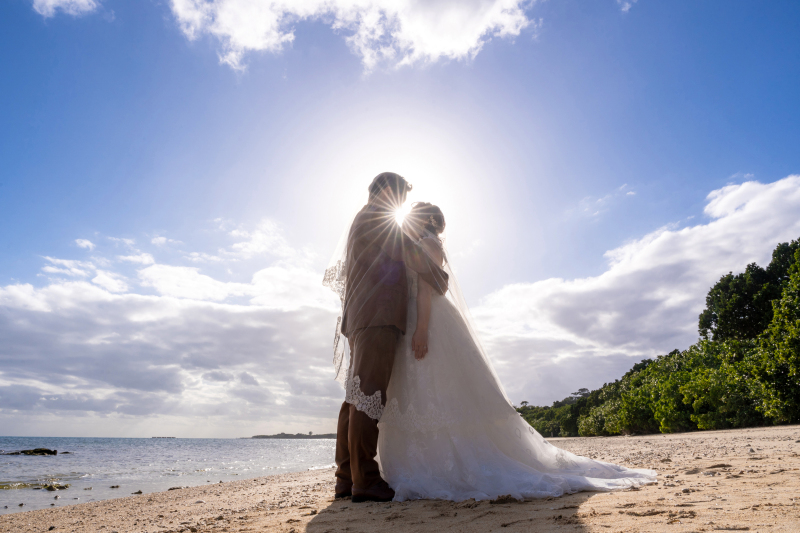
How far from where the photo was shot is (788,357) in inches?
444

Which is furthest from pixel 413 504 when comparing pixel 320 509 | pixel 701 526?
pixel 701 526

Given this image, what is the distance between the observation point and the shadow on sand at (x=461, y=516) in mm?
2014

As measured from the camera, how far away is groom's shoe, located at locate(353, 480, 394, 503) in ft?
9.91

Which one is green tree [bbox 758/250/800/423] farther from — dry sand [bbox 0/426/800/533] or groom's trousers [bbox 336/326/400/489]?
groom's trousers [bbox 336/326/400/489]

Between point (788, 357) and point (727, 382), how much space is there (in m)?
3.40

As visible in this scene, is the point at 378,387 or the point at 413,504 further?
the point at 378,387

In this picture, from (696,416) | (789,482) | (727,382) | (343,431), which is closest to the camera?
(789,482)

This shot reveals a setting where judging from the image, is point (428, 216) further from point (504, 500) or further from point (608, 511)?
point (608, 511)

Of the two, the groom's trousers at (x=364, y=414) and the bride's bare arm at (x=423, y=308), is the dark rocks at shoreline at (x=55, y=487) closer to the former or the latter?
the groom's trousers at (x=364, y=414)

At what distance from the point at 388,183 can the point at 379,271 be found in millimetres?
908

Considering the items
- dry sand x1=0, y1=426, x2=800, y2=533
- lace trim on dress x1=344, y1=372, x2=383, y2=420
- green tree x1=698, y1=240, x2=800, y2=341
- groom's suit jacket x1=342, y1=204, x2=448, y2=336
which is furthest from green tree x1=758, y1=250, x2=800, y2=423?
green tree x1=698, y1=240, x2=800, y2=341

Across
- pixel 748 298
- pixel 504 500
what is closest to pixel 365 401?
pixel 504 500

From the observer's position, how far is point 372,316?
3.50m

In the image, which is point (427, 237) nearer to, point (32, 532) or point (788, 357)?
point (32, 532)
